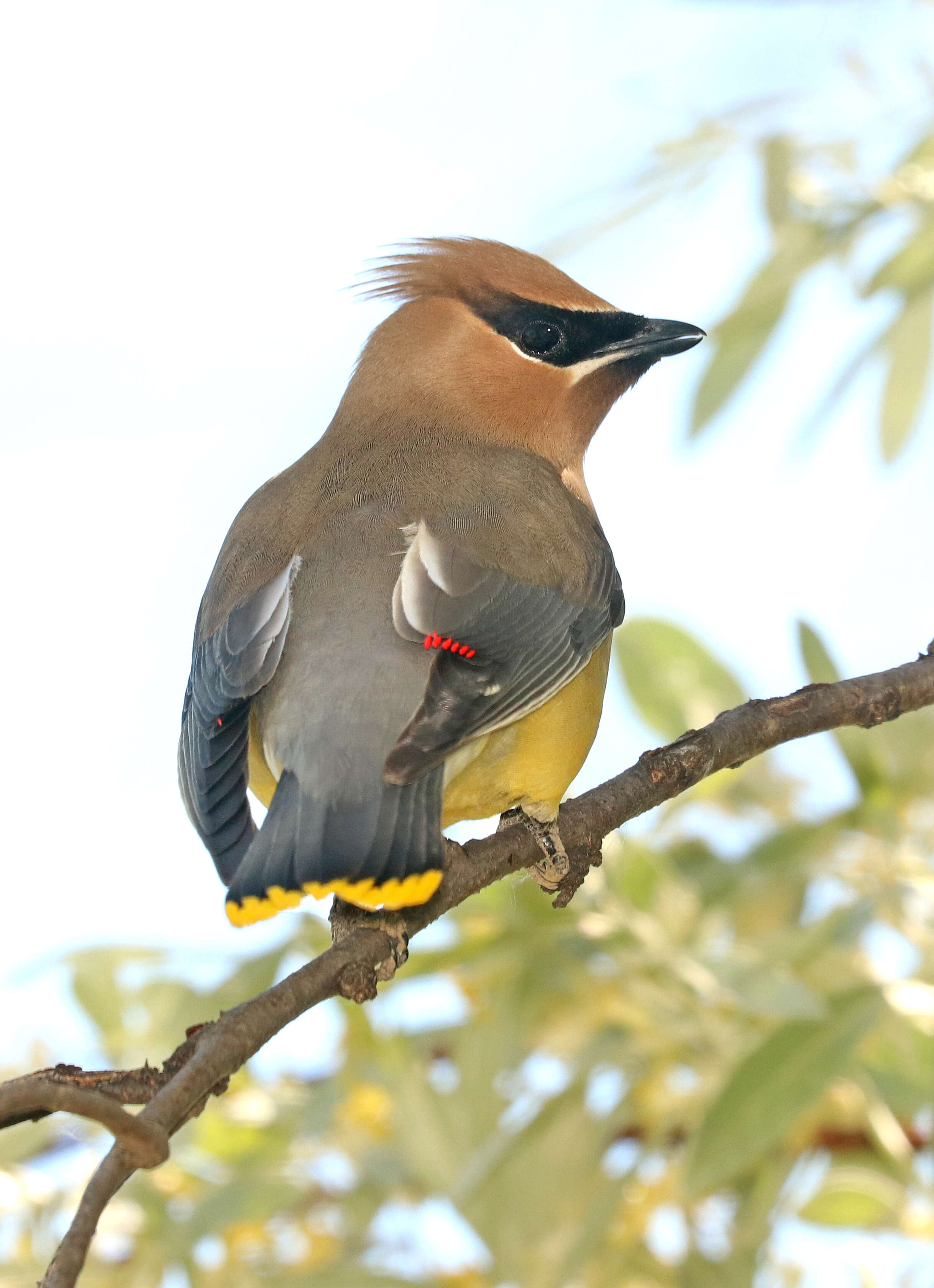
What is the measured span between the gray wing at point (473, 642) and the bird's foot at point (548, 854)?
172mm

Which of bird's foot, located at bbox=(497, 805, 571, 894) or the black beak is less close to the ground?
the black beak

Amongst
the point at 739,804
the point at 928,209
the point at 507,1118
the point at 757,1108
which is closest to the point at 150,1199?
the point at 507,1118

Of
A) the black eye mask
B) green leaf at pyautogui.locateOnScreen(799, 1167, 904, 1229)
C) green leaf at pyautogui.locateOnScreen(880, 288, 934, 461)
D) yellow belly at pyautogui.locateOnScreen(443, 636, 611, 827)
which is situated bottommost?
green leaf at pyautogui.locateOnScreen(799, 1167, 904, 1229)

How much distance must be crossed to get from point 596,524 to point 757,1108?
102cm

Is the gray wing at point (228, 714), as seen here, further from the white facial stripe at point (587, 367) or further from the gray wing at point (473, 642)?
the white facial stripe at point (587, 367)

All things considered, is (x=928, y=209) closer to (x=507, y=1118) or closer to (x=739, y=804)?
(x=739, y=804)

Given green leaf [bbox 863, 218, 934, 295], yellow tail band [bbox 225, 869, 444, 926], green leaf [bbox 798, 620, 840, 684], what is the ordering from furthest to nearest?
green leaf [bbox 863, 218, 934, 295], green leaf [bbox 798, 620, 840, 684], yellow tail band [bbox 225, 869, 444, 926]

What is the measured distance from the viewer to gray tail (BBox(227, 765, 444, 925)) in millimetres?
1940

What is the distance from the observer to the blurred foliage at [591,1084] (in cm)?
277

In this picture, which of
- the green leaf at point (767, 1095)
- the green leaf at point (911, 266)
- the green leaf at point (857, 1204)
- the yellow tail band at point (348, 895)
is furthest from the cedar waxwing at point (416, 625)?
the green leaf at point (857, 1204)

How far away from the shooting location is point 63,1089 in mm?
1313

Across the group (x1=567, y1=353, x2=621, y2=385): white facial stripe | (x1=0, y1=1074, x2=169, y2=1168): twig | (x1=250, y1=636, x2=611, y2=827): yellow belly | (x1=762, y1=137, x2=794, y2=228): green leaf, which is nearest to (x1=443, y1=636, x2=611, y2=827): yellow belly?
(x1=250, y1=636, x2=611, y2=827): yellow belly

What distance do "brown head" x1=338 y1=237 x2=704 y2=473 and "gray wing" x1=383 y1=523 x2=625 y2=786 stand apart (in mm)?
618

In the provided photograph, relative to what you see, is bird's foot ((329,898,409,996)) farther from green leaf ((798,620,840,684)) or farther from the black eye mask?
the black eye mask
